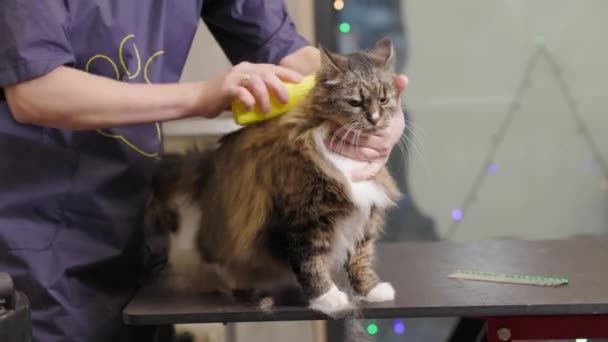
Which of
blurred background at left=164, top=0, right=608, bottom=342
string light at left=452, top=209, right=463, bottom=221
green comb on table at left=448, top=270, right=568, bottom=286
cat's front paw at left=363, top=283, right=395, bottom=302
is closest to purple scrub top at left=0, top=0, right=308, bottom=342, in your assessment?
cat's front paw at left=363, top=283, right=395, bottom=302

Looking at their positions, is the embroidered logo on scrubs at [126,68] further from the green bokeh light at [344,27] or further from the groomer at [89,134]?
the green bokeh light at [344,27]

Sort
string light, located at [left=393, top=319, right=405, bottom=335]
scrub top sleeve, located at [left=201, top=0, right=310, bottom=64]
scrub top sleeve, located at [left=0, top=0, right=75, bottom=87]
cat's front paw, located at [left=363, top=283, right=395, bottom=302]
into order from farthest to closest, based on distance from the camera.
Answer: string light, located at [left=393, top=319, right=405, bottom=335]
scrub top sleeve, located at [left=201, top=0, right=310, bottom=64]
cat's front paw, located at [left=363, top=283, right=395, bottom=302]
scrub top sleeve, located at [left=0, top=0, right=75, bottom=87]

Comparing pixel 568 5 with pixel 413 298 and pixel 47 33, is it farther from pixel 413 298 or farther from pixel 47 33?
pixel 47 33

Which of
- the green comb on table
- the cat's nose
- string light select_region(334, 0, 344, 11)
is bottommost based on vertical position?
the green comb on table

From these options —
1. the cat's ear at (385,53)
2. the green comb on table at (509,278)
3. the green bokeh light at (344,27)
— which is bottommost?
the green comb on table at (509,278)

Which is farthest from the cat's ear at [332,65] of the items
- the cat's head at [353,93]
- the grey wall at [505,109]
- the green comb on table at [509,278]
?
the grey wall at [505,109]

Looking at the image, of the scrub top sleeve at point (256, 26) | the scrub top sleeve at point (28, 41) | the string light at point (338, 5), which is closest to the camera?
the scrub top sleeve at point (28, 41)

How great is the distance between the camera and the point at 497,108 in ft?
8.02

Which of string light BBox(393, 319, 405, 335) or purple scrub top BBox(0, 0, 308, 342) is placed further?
string light BBox(393, 319, 405, 335)

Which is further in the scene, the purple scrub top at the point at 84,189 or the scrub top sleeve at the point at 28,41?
the purple scrub top at the point at 84,189

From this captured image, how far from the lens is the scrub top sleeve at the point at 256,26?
1394 mm

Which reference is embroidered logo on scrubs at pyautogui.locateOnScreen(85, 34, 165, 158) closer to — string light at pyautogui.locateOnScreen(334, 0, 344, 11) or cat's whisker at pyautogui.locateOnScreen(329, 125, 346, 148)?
cat's whisker at pyautogui.locateOnScreen(329, 125, 346, 148)

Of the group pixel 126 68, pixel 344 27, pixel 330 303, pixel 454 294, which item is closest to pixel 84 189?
pixel 126 68

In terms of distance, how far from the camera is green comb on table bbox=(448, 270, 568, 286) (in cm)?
119
